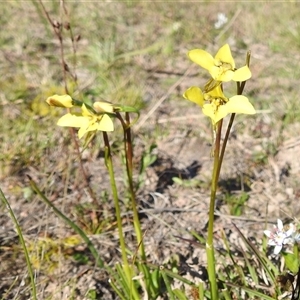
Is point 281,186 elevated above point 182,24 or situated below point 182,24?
below

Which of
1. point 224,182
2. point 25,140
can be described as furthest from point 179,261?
point 25,140

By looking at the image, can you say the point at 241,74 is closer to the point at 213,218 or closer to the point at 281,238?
the point at 213,218

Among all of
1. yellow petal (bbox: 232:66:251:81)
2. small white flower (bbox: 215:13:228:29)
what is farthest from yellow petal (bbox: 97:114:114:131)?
small white flower (bbox: 215:13:228:29)

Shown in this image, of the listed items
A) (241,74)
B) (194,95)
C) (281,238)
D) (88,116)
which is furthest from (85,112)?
(281,238)

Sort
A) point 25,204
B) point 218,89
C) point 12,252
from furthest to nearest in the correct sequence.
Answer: point 25,204 → point 12,252 → point 218,89

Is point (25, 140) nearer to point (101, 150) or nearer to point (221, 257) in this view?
point (101, 150)
